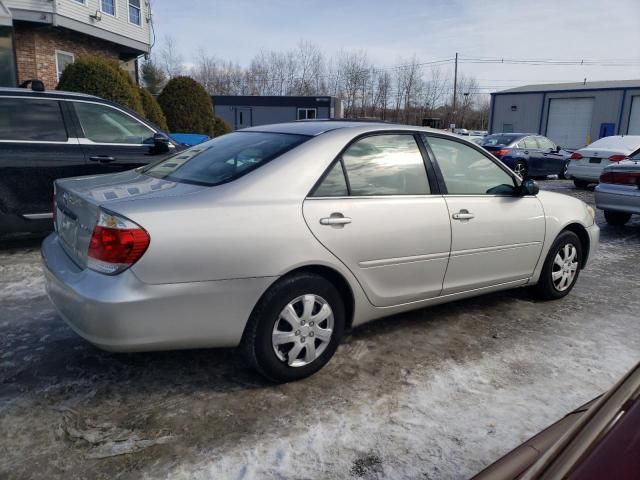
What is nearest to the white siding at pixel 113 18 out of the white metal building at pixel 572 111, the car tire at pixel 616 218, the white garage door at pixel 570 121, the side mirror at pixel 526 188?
the car tire at pixel 616 218

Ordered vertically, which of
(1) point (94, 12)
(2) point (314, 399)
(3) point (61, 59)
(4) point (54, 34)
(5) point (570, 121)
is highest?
(1) point (94, 12)

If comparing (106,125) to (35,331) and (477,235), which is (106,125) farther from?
(477,235)

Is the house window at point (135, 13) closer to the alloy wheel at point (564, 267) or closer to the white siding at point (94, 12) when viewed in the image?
the white siding at point (94, 12)

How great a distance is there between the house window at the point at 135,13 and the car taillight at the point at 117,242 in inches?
796

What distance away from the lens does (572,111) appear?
1391 inches

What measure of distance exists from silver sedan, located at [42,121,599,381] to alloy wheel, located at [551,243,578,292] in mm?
574

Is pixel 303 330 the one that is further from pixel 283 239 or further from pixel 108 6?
pixel 108 6

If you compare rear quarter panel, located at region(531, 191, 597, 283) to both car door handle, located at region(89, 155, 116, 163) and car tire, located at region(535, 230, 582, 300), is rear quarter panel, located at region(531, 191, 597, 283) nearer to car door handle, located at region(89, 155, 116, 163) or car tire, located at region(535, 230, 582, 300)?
car tire, located at region(535, 230, 582, 300)

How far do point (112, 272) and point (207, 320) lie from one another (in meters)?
0.53

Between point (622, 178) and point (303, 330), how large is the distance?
6.75m

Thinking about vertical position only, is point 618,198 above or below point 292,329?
above

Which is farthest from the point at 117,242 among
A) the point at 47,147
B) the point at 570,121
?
the point at 570,121

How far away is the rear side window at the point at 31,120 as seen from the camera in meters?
5.33

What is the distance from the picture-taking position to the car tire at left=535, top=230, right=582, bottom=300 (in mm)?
4469
